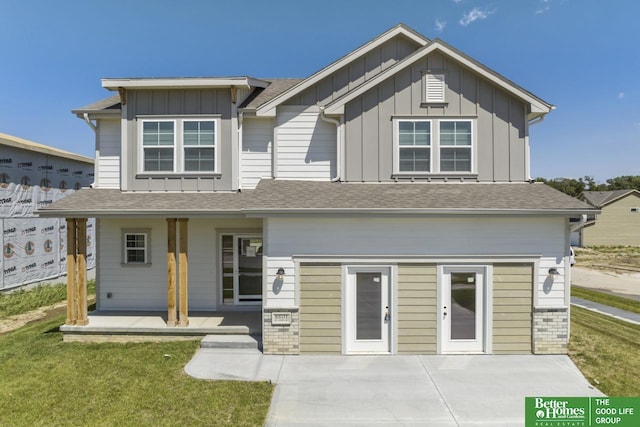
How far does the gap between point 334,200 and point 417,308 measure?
308 cm

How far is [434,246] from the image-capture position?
758 centimetres

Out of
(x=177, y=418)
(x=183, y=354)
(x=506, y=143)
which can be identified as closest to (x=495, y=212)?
(x=506, y=143)

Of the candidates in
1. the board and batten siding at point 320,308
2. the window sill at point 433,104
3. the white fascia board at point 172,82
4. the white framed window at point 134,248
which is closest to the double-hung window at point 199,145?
the white fascia board at point 172,82

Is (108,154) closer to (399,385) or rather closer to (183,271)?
(183,271)

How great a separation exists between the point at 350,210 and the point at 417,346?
3.42 metres

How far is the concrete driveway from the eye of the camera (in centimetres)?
528

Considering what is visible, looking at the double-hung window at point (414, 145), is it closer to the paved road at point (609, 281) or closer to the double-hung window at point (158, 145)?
the double-hung window at point (158, 145)

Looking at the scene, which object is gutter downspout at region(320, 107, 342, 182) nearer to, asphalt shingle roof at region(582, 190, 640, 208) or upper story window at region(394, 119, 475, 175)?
upper story window at region(394, 119, 475, 175)

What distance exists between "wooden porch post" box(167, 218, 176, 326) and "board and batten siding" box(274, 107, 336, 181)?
10.4 ft

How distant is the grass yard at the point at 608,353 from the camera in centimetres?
621

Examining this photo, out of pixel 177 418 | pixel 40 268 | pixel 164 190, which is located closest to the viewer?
pixel 177 418

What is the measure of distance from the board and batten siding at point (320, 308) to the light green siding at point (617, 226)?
42902mm

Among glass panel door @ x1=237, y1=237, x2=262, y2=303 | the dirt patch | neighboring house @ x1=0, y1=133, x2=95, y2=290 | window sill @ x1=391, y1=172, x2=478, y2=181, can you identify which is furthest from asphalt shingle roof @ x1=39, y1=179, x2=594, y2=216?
neighboring house @ x1=0, y1=133, x2=95, y2=290

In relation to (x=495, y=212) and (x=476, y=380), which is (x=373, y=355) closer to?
(x=476, y=380)
